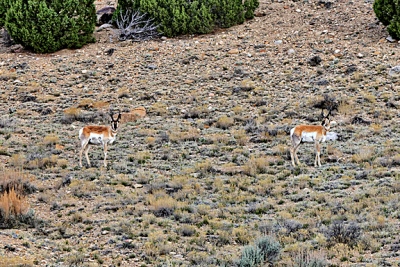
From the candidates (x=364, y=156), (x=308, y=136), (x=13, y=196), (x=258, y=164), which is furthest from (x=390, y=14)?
(x=13, y=196)

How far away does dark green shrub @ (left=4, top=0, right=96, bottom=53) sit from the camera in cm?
2564

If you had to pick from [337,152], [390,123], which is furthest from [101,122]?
[390,123]

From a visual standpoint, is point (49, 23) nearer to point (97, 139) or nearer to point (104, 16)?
point (104, 16)

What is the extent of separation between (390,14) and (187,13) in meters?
9.20

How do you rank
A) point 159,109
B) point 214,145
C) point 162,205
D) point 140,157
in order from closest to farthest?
point 162,205 < point 140,157 < point 214,145 < point 159,109

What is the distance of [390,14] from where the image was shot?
24.4 m

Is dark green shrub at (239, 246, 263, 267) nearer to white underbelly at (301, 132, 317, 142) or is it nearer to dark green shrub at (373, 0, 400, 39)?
white underbelly at (301, 132, 317, 142)

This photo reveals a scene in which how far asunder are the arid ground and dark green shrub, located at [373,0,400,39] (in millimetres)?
726

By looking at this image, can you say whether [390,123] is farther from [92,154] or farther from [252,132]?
[92,154]

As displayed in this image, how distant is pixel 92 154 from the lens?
55.5ft

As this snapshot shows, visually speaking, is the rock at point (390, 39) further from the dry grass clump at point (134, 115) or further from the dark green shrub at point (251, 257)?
the dark green shrub at point (251, 257)

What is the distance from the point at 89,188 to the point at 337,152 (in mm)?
6980

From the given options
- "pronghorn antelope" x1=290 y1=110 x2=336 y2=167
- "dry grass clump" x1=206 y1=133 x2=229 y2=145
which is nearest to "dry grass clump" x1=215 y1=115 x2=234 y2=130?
"dry grass clump" x1=206 y1=133 x2=229 y2=145

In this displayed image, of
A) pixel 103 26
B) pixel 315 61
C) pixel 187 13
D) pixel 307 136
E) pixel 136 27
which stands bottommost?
pixel 307 136
